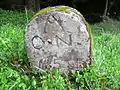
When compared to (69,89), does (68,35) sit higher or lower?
higher

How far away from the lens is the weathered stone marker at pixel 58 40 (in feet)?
14.1

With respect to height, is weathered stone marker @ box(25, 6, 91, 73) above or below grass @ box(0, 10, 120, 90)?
above

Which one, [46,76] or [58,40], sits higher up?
[58,40]

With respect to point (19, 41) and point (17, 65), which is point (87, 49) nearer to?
point (17, 65)

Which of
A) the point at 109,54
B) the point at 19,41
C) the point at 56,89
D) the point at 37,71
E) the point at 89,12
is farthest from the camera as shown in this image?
the point at 89,12

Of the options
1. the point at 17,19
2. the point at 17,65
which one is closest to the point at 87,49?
the point at 17,65

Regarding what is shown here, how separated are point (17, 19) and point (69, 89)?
726cm

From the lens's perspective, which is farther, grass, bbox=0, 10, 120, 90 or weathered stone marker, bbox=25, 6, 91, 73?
weathered stone marker, bbox=25, 6, 91, 73

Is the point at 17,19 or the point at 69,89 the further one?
the point at 17,19

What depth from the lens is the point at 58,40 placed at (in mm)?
4340

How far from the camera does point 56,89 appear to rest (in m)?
3.82

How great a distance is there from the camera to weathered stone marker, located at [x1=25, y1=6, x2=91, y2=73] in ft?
14.1

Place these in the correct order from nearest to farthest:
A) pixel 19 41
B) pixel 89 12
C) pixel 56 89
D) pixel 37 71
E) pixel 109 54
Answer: pixel 56 89, pixel 37 71, pixel 19 41, pixel 109 54, pixel 89 12

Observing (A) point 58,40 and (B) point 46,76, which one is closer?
(B) point 46,76
